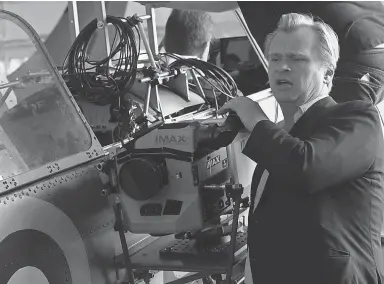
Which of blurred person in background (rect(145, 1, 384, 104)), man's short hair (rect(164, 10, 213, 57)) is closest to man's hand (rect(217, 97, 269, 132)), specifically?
blurred person in background (rect(145, 1, 384, 104))

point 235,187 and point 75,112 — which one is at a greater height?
point 75,112

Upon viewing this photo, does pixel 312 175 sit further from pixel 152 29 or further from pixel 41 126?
pixel 152 29

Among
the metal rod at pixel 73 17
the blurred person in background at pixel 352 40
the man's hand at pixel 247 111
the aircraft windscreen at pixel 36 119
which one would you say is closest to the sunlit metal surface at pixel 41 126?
the aircraft windscreen at pixel 36 119

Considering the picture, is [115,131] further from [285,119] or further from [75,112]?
[285,119]

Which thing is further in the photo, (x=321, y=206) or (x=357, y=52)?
(x=357, y=52)

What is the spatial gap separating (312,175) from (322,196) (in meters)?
0.11

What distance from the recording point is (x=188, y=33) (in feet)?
15.4

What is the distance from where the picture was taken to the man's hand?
1767 millimetres

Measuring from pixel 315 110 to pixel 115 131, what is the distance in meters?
1.22

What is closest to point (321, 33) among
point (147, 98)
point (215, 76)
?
point (147, 98)

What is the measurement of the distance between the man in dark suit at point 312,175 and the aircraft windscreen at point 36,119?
0.86m

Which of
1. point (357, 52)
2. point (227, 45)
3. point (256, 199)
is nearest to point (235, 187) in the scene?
point (256, 199)

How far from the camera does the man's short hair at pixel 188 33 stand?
184 inches

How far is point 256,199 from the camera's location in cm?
183
